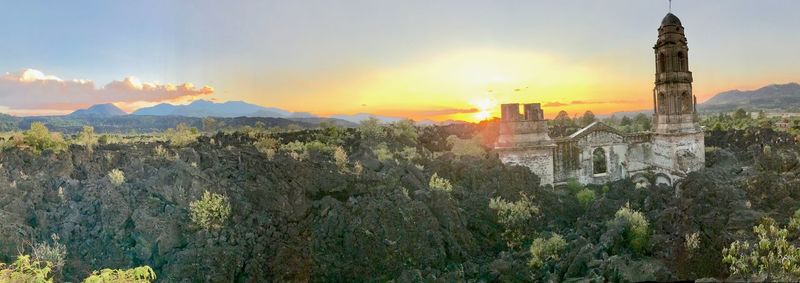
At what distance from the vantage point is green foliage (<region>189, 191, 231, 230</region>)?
54.7 ft

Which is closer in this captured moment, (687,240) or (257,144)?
(687,240)

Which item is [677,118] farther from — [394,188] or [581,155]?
[394,188]

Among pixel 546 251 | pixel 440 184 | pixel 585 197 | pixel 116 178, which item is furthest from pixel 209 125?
pixel 546 251

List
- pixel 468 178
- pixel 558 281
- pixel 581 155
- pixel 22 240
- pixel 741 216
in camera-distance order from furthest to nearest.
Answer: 1. pixel 581 155
2. pixel 468 178
3. pixel 741 216
4. pixel 22 240
5. pixel 558 281

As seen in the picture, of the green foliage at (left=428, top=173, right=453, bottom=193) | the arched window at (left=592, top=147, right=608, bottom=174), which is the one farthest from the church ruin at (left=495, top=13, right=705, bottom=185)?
the green foliage at (left=428, top=173, right=453, bottom=193)

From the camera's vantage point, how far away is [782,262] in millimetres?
11758

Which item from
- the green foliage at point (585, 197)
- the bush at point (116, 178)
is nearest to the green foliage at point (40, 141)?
the bush at point (116, 178)

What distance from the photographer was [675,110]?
31.7 m

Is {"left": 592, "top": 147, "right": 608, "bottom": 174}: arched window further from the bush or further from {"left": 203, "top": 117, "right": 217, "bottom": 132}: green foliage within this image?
{"left": 203, "top": 117, "right": 217, "bottom": 132}: green foliage

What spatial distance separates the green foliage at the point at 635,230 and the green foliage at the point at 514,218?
3581mm

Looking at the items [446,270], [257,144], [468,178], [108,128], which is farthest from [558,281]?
[108,128]

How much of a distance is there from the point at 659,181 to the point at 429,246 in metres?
21.2

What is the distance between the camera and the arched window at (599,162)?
3089cm

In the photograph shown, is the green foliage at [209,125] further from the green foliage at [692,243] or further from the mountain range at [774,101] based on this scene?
the mountain range at [774,101]
